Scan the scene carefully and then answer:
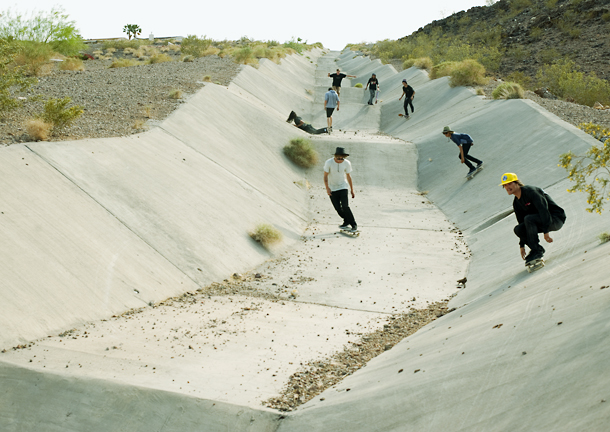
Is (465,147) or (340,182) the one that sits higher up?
(465,147)

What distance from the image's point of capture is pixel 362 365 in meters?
7.00

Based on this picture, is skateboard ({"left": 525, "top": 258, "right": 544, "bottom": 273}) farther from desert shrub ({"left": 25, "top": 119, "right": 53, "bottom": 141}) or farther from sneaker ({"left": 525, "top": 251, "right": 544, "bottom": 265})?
desert shrub ({"left": 25, "top": 119, "right": 53, "bottom": 141})

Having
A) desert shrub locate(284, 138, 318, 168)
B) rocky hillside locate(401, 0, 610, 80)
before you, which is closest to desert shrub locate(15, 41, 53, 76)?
desert shrub locate(284, 138, 318, 168)

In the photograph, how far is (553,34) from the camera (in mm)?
49438

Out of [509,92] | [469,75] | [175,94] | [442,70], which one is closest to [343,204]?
[175,94]

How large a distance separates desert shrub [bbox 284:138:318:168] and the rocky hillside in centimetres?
2490

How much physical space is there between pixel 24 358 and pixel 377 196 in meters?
12.6

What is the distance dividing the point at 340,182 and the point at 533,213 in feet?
20.0

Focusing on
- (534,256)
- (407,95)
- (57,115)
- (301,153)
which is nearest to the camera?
(534,256)

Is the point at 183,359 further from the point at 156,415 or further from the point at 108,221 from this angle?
the point at 108,221

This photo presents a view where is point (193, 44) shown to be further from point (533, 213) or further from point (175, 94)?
point (533, 213)

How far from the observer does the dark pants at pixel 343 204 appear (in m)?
13.9

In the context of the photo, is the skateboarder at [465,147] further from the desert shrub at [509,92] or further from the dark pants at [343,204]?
the desert shrub at [509,92]

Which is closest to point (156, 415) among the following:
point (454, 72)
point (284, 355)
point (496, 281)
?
point (284, 355)
